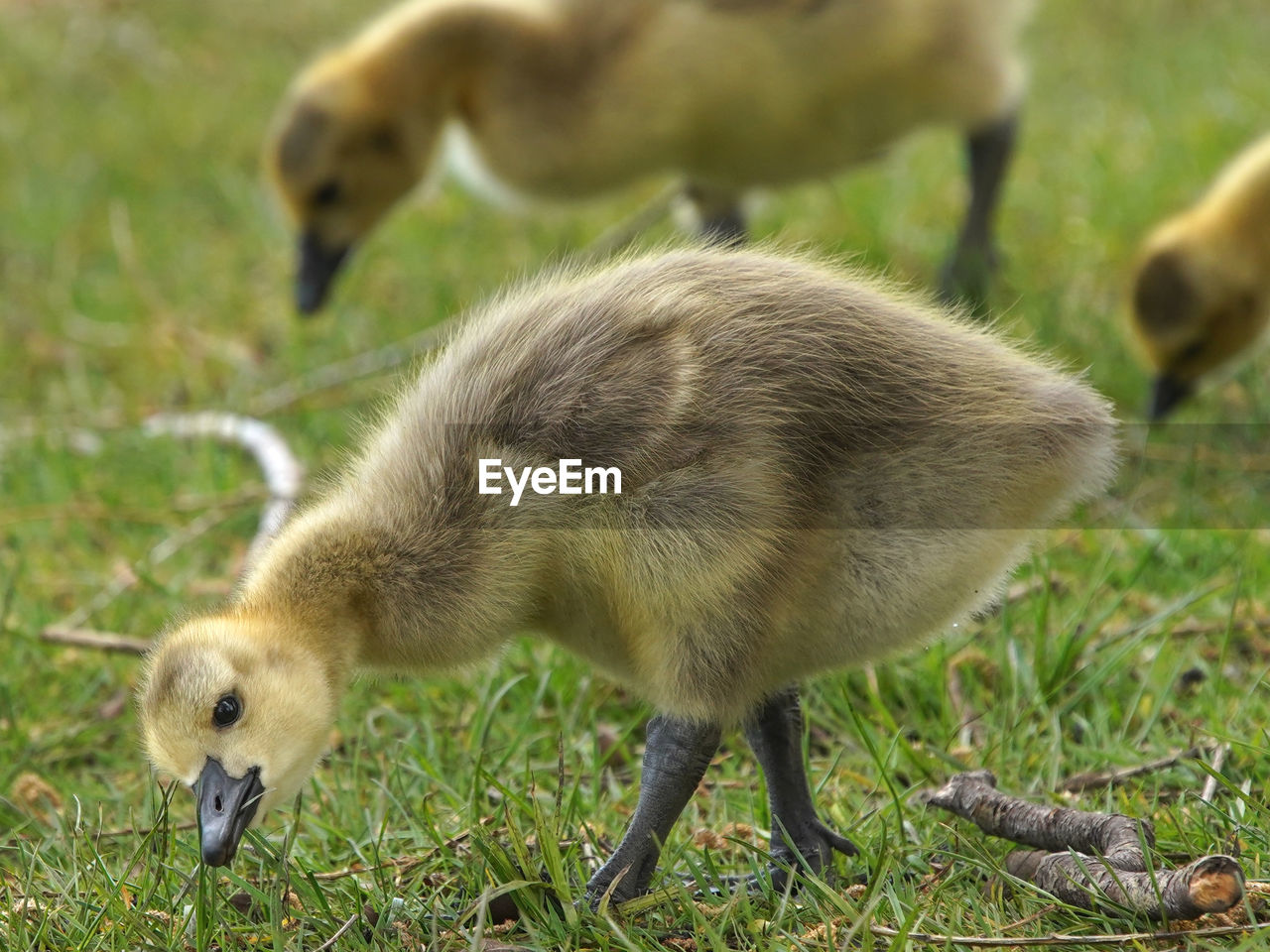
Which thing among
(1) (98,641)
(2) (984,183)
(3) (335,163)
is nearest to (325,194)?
(3) (335,163)

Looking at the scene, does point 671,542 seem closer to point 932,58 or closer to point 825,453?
point 825,453

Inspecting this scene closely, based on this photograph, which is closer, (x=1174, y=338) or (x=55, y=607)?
(x=55, y=607)

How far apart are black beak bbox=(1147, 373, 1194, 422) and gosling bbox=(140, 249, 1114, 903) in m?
2.05

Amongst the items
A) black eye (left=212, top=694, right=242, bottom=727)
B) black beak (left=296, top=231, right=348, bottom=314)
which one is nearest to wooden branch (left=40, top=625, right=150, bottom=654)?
black eye (left=212, top=694, right=242, bottom=727)

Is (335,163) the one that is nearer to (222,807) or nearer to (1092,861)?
(222,807)

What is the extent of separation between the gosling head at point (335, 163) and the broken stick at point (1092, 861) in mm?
3199

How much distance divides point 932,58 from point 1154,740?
265 centimetres

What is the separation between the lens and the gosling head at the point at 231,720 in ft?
6.22

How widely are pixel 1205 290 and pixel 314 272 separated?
265cm

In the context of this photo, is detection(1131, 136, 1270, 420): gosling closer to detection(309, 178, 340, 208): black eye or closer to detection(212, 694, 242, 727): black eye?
detection(309, 178, 340, 208): black eye

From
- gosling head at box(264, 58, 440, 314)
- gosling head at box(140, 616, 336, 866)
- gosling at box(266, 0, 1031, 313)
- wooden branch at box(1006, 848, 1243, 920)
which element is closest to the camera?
wooden branch at box(1006, 848, 1243, 920)

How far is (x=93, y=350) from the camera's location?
5.15m

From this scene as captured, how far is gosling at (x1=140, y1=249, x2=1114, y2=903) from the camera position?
75.7 inches

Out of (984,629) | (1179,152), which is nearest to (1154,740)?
(984,629)
